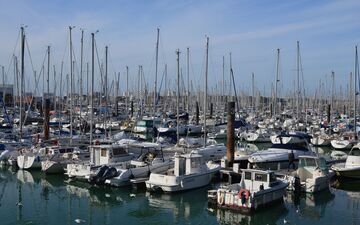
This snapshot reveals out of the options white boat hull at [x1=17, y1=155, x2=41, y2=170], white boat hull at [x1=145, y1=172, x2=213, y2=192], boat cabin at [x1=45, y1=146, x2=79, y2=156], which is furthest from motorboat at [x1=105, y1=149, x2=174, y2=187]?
white boat hull at [x1=17, y1=155, x2=41, y2=170]

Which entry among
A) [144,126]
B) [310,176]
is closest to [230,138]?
[310,176]

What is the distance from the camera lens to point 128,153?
110 feet

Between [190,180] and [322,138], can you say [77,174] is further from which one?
[322,138]

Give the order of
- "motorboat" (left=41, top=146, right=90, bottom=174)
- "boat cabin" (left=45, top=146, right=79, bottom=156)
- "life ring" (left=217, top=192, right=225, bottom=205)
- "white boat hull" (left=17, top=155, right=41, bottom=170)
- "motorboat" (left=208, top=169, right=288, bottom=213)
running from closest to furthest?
"motorboat" (left=208, top=169, right=288, bottom=213) < "life ring" (left=217, top=192, right=225, bottom=205) < "motorboat" (left=41, top=146, right=90, bottom=174) < "white boat hull" (left=17, top=155, right=41, bottom=170) < "boat cabin" (left=45, top=146, right=79, bottom=156)

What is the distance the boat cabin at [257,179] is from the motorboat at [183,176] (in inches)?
163

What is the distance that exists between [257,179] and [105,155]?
11993mm

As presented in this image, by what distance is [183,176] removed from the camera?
88.7ft

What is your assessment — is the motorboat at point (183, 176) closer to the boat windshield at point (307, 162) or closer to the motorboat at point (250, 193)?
the motorboat at point (250, 193)

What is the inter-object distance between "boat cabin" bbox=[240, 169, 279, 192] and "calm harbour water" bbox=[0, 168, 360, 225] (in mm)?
1309

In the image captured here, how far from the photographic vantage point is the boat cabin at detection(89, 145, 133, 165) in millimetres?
31734

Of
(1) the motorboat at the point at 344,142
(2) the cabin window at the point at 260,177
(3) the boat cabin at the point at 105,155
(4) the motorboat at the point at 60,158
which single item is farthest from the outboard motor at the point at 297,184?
(1) the motorboat at the point at 344,142

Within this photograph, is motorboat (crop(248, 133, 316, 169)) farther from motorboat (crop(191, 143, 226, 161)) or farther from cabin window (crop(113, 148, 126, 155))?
cabin window (crop(113, 148, 126, 155))

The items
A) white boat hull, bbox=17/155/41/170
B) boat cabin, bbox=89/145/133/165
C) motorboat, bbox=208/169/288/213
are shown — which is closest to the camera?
motorboat, bbox=208/169/288/213

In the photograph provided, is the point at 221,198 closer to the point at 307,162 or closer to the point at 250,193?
the point at 250,193
